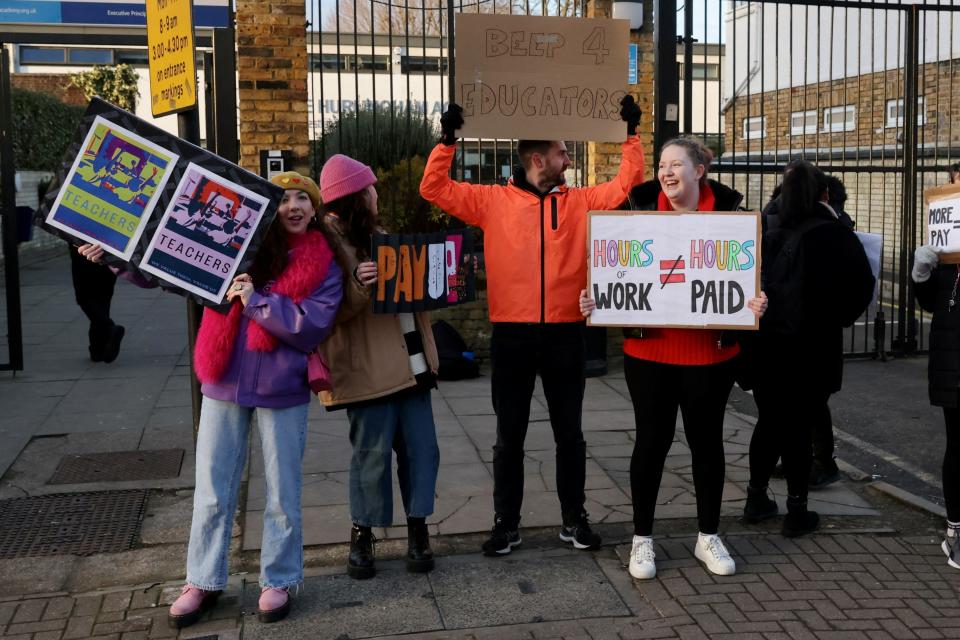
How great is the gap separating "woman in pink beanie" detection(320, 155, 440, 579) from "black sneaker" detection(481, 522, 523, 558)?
0.29 m

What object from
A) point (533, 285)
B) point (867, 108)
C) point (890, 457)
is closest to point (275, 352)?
point (533, 285)

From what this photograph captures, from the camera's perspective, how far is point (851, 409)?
7.58m

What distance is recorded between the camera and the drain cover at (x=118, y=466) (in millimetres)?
5824

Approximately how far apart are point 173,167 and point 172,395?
4.57m

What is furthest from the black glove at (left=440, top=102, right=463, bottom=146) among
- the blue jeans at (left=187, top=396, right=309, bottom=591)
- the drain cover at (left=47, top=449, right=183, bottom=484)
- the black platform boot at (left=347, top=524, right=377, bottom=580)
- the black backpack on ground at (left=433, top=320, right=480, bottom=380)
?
the black backpack on ground at (left=433, top=320, right=480, bottom=380)

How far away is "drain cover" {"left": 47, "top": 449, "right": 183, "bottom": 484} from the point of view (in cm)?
582

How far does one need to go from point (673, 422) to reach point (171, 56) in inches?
107

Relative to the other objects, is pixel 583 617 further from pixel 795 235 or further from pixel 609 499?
pixel 795 235

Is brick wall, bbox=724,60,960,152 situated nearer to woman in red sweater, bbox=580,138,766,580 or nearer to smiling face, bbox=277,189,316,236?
woman in red sweater, bbox=580,138,766,580

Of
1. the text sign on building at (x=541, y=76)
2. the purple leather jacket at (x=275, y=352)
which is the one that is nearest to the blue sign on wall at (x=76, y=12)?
the text sign on building at (x=541, y=76)

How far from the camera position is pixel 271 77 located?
7.77 metres

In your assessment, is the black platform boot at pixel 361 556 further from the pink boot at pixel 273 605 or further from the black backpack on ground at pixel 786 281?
the black backpack on ground at pixel 786 281

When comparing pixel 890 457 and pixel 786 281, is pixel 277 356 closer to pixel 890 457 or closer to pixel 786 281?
pixel 786 281

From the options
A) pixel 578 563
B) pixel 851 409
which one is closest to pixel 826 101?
pixel 851 409
